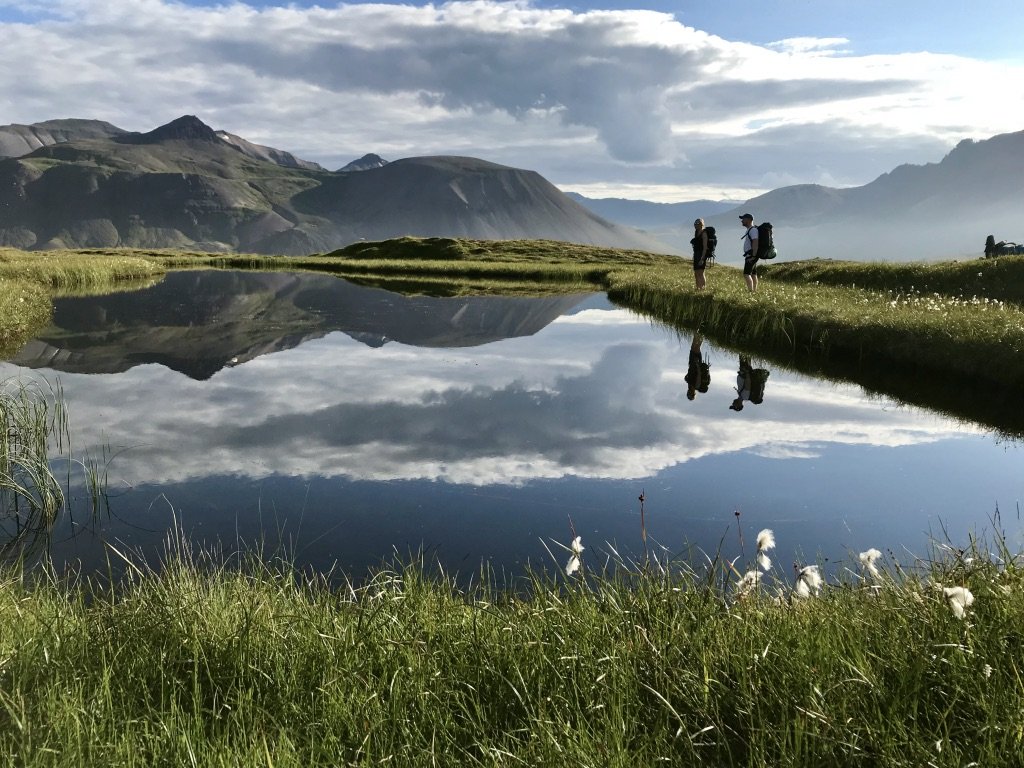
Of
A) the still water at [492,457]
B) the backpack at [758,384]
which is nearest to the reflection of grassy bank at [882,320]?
the backpack at [758,384]

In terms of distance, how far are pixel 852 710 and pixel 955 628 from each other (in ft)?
3.33

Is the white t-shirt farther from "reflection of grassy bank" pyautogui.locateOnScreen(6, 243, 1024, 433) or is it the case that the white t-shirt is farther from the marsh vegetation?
the marsh vegetation

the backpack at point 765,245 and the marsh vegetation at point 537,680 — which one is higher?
the backpack at point 765,245

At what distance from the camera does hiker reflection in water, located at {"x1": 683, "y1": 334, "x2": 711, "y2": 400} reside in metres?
19.3

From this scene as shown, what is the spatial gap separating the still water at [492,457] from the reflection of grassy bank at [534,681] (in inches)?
40.9

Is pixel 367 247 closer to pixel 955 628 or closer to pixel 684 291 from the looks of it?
pixel 684 291

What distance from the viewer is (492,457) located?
521 inches

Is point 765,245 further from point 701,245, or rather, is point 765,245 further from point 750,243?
point 701,245

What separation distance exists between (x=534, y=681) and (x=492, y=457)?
8421 mm

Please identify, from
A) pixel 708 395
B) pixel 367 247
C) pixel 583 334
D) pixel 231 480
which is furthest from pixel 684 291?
pixel 367 247

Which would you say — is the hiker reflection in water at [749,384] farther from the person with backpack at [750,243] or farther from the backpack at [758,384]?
the person with backpack at [750,243]

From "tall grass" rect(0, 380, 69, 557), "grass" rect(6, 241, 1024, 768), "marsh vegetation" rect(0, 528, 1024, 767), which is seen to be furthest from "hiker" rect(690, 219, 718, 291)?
"marsh vegetation" rect(0, 528, 1024, 767)

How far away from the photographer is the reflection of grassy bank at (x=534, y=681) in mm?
3908

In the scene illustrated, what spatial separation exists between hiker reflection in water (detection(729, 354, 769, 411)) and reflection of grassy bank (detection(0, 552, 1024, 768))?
12.1 m
